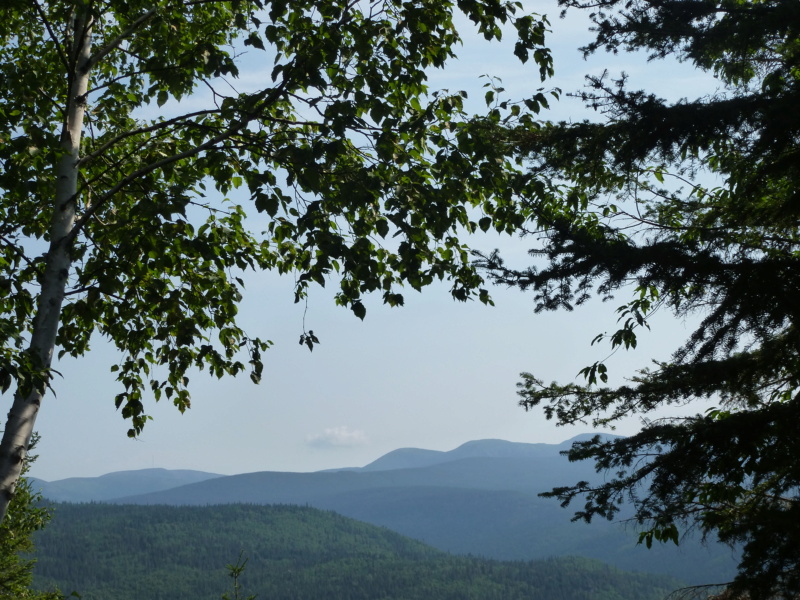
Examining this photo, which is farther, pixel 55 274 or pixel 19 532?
pixel 19 532

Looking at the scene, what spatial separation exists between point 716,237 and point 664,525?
2.88 meters

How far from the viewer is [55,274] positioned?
7695mm

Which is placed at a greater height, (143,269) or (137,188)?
(137,188)

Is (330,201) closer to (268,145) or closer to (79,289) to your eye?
(268,145)

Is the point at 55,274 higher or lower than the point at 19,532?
higher

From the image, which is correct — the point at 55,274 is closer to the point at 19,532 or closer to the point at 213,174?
the point at 213,174

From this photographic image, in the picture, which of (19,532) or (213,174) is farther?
(19,532)

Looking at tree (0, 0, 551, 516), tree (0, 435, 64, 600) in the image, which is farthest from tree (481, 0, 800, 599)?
tree (0, 435, 64, 600)

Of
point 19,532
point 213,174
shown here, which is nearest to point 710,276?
point 213,174

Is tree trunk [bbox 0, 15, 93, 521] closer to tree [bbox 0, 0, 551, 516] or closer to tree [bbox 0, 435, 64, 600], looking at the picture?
tree [bbox 0, 0, 551, 516]

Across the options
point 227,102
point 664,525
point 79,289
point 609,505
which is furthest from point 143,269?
point 664,525

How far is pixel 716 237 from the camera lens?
7.91 m

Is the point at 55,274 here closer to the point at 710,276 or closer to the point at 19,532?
the point at 710,276

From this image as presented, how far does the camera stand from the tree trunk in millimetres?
6977
